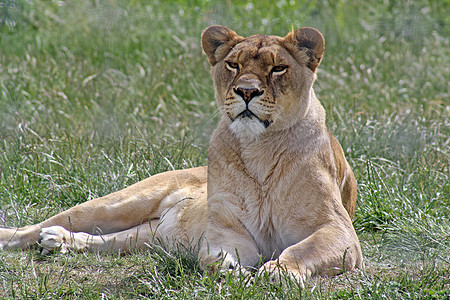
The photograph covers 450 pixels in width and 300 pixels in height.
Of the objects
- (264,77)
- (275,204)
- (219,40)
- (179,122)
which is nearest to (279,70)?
(264,77)

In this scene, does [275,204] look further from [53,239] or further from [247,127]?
[53,239]

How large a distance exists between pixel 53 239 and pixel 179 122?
2.68 meters

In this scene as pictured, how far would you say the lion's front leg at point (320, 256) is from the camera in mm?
3123

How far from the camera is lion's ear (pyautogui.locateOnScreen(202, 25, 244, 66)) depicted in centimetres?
388

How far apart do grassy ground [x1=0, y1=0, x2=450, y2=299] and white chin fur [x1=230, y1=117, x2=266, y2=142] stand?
0.42 m

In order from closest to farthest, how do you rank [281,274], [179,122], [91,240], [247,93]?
[281,274] → [247,93] → [91,240] → [179,122]

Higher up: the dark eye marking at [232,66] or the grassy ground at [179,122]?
the dark eye marking at [232,66]

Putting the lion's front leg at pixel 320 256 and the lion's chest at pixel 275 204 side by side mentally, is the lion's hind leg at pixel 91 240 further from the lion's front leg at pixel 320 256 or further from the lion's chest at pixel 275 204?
the lion's front leg at pixel 320 256

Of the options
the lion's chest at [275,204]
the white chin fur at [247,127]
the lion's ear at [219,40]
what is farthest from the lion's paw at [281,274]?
the lion's ear at [219,40]

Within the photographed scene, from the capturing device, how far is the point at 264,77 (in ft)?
11.6

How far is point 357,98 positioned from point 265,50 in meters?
3.38

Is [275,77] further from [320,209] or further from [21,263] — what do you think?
[21,263]

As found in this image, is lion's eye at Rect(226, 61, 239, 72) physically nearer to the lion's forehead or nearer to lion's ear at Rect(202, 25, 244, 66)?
the lion's forehead

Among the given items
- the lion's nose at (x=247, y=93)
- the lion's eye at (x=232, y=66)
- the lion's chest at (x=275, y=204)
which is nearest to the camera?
the lion's nose at (x=247, y=93)
